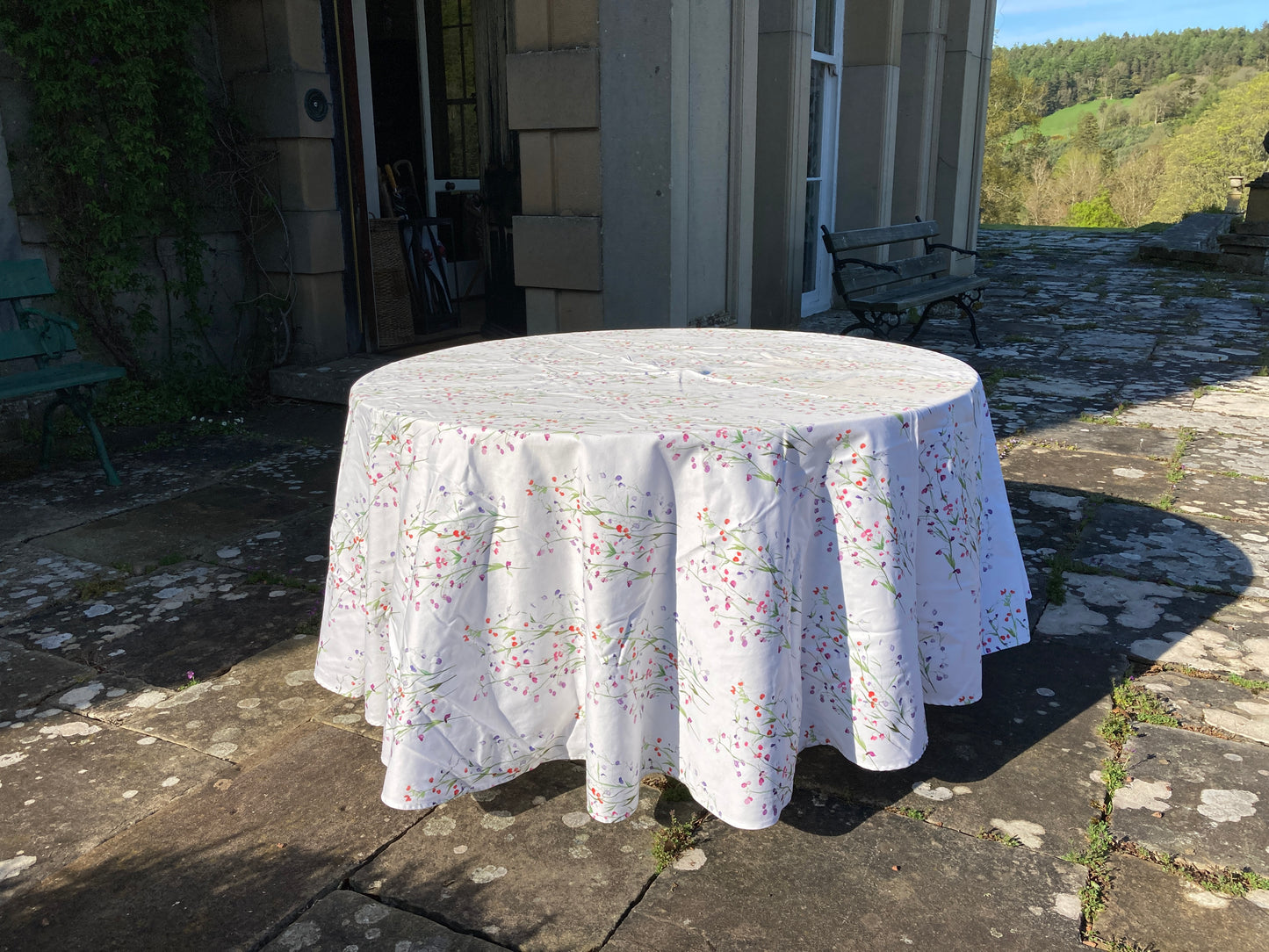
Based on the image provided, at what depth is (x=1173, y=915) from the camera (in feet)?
5.91

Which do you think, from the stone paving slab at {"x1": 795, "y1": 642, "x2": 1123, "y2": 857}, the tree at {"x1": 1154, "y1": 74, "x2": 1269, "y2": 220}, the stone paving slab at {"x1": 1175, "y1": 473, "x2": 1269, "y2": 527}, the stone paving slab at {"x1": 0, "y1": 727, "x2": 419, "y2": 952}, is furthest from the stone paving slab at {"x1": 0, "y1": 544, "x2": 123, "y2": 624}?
the tree at {"x1": 1154, "y1": 74, "x2": 1269, "y2": 220}

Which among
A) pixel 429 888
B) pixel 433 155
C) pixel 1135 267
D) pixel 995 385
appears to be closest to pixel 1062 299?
pixel 1135 267

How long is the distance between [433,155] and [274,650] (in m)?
5.58

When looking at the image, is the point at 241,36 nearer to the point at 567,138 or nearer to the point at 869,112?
the point at 567,138

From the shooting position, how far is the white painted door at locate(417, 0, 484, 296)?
712 centimetres

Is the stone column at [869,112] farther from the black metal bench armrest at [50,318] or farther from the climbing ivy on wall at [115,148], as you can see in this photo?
the black metal bench armrest at [50,318]

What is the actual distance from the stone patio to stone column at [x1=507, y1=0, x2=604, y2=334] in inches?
87.5

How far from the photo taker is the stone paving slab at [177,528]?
12.0 ft

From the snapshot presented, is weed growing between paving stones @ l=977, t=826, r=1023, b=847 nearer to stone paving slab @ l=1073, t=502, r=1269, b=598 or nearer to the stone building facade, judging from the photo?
stone paving slab @ l=1073, t=502, r=1269, b=598

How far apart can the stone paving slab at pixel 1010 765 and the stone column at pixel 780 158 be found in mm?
4741

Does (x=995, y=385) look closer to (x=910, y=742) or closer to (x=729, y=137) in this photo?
(x=729, y=137)

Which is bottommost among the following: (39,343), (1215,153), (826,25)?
(39,343)

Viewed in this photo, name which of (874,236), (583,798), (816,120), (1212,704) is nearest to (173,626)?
(583,798)

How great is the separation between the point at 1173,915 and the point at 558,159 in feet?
15.1
